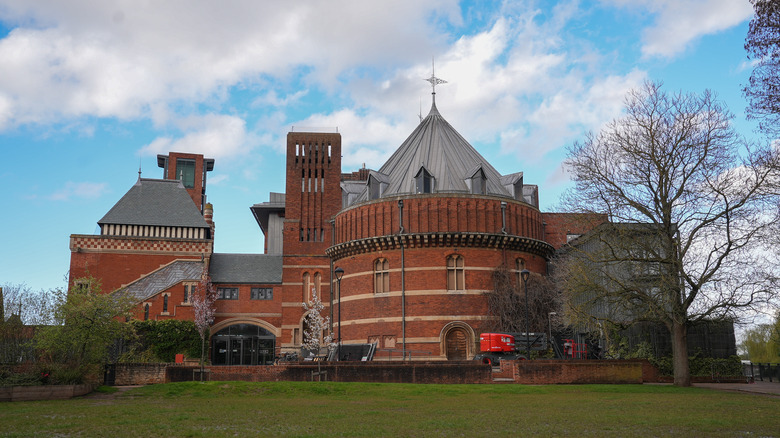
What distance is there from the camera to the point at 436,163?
44875mm

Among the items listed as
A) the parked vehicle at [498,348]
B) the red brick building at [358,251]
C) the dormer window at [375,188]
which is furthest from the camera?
the dormer window at [375,188]

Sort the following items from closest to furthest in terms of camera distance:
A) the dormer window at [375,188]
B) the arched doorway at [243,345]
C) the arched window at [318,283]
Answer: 1. the dormer window at [375,188]
2. the arched doorway at [243,345]
3. the arched window at [318,283]

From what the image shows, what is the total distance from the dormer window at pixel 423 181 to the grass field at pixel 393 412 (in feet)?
63.8

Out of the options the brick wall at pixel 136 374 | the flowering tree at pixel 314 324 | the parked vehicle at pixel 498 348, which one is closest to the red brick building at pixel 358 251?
the flowering tree at pixel 314 324

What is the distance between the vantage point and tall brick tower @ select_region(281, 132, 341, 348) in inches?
1983

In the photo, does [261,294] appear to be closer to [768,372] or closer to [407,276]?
[407,276]

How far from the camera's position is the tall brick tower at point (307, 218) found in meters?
50.4

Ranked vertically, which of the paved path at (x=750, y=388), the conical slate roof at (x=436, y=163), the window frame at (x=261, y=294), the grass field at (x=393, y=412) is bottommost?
the paved path at (x=750, y=388)

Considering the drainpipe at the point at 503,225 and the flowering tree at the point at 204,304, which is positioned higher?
the drainpipe at the point at 503,225

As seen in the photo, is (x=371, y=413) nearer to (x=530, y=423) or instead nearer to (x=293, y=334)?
(x=530, y=423)

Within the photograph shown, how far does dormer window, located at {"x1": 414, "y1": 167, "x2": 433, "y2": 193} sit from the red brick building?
0.07 m

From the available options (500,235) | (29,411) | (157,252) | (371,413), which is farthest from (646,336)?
(157,252)

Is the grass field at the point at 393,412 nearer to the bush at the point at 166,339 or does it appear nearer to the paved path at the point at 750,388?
the paved path at the point at 750,388

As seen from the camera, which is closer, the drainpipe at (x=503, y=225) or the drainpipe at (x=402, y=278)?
the drainpipe at (x=402, y=278)
